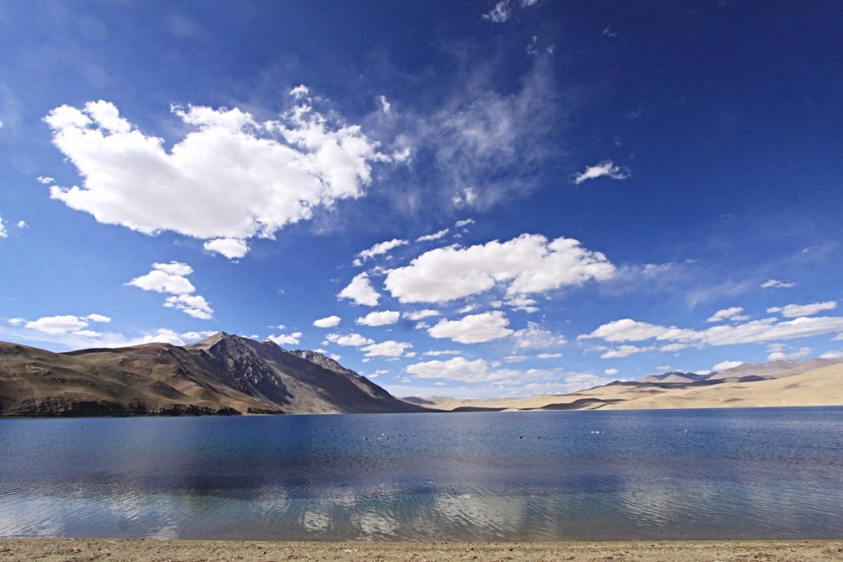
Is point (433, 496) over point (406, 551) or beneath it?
beneath

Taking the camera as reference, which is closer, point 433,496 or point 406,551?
point 406,551

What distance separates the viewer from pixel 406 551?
23.4 metres

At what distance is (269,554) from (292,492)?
19281 millimetres

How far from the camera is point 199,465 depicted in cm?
5794

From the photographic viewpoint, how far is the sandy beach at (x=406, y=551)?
837 inches

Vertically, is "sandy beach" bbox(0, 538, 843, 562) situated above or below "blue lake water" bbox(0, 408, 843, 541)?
above

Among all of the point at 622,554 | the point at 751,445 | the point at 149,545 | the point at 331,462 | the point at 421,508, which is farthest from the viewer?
the point at 751,445

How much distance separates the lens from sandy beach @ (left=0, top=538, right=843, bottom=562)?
837 inches

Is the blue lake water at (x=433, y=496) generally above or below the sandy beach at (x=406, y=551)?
below

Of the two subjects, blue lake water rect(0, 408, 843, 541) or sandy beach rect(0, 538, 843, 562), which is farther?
blue lake water rect(0, 408, 843, 541)

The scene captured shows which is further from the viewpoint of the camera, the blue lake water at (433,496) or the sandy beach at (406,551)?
the blue lake water at (433,496)

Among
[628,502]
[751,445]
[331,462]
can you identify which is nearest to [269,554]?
[628,502]

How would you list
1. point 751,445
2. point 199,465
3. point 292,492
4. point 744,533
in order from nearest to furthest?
point 744,533 → point 292,492 → point 199,465 → point 751,445

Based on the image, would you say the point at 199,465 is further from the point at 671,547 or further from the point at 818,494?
the point at 818,494
